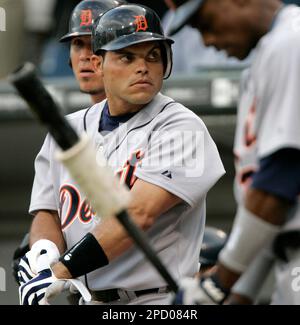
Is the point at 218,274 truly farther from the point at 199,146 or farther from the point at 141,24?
the point at 141,24

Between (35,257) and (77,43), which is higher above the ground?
(77,43)

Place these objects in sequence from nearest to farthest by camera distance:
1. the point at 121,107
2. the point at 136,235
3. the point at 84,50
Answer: the point at 136,235 → the point at 121,107 → the point at 84,50

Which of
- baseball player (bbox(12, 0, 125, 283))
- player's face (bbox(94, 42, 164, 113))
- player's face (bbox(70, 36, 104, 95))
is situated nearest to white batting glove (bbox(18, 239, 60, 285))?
baseball player (bbox(12, 0, 125, 283))

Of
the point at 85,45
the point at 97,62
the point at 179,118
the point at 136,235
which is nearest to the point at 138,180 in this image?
the point at 179,118

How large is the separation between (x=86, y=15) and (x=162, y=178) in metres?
1.38

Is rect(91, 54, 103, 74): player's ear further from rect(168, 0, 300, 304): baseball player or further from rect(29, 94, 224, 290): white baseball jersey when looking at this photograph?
rect(168, 0, 300, 304): baseball player

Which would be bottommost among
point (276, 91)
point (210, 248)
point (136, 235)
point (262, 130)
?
point (210, 248)

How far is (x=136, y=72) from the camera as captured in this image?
397cm

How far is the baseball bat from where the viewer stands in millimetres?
2809

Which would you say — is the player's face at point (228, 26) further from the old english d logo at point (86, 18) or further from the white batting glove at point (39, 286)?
the old english d logo at point (86, 18)

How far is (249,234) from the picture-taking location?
285 centimetres

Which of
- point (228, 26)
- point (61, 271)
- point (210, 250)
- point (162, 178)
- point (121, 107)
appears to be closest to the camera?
point (228, 26)

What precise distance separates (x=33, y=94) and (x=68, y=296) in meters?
1.76

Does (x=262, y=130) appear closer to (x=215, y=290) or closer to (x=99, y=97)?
(x=215, y=290)
